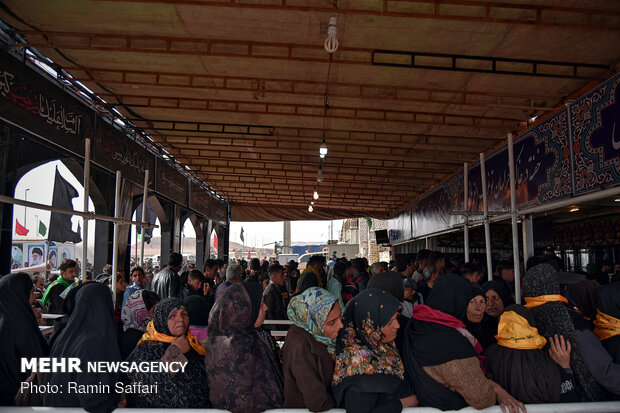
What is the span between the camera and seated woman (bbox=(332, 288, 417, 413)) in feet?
6.64

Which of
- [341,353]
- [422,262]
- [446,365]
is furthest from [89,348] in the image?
[422,262]

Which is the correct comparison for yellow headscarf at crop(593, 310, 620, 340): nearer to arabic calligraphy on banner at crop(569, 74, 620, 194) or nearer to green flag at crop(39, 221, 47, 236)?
arabic calligraphy on banner at crop(569, 74, 620, 194)

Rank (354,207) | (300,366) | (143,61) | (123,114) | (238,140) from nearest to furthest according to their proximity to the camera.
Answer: (300,366), (143,61), (123,114), (238,140), (354,207)

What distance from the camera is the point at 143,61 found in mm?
5461

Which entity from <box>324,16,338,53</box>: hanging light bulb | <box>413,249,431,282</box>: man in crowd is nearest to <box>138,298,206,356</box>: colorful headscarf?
<box>324,16,338,53</box>: hanging light bulb

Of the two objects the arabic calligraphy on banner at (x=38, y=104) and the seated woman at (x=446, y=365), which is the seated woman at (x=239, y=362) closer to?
the seated woman at (x=446, y=365)

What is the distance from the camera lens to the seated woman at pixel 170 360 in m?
2.25

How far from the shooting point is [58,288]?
4996 mm

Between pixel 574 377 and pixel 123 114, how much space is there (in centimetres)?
732

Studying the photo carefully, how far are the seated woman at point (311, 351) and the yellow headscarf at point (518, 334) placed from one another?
0.90 m

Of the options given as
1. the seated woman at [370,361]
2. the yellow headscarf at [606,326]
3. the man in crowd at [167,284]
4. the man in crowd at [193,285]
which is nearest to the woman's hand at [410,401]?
the seated woman at [370,361]

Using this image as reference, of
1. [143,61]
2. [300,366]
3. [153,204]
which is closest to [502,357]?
[300,366]

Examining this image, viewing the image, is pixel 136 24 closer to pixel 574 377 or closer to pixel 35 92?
pixel 35 92

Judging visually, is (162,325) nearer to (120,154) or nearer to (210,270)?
(210,270)
